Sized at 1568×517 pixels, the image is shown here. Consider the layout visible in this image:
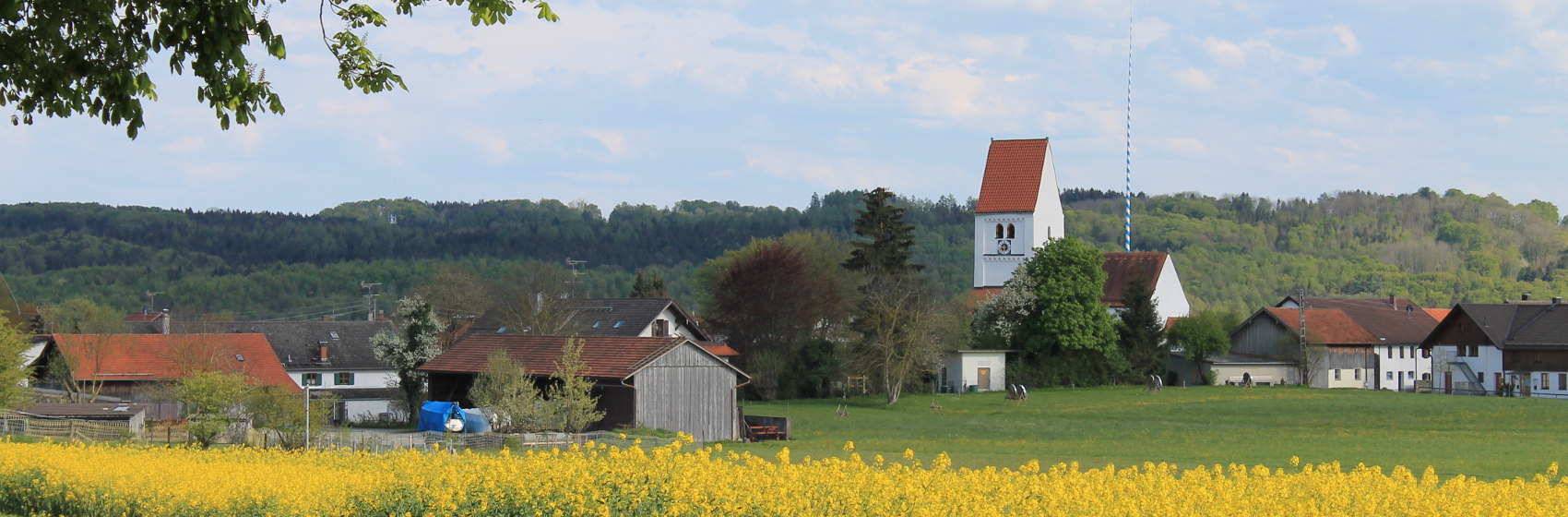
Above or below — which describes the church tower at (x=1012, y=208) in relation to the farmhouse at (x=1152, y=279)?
above

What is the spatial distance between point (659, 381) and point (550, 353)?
15.8 feet

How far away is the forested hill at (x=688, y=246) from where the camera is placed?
142 meters

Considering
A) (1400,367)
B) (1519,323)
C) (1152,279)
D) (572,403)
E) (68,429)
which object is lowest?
(68,429)

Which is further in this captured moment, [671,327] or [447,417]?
[671,327]

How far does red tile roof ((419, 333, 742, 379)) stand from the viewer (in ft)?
143

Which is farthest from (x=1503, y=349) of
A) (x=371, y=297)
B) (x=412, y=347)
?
(x=371, y=297)

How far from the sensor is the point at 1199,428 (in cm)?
4412

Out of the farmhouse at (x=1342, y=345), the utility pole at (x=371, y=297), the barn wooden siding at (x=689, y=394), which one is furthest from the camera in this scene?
the utility pole at (x=371, y=297)

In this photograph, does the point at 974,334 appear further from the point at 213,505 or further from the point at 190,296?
the point at 190,296

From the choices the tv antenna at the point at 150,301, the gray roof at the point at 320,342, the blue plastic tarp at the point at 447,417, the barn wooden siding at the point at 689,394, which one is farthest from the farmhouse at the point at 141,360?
the tv antenna at the point at 150,301

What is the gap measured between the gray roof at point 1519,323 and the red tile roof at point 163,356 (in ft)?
193

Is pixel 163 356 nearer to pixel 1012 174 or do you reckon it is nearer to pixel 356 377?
pixel 356 377

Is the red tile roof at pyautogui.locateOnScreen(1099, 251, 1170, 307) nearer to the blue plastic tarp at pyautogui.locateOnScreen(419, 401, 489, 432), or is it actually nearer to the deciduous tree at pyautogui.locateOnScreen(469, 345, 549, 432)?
the blue plastic tarp at pyautogui.locateOnScreen(419, 401, 489, 432)

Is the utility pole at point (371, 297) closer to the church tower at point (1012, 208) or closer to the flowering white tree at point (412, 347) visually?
the church tower at point (1012, 208)
